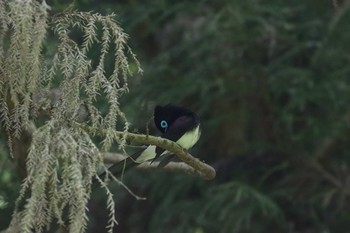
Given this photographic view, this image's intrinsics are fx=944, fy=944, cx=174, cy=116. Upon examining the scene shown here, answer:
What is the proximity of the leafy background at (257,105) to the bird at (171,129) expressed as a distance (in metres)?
1.99

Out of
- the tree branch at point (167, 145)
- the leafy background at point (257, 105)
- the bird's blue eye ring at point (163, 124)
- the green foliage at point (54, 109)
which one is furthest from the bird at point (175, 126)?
the leafy background at point (257, 105)

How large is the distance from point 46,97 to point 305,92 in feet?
10.3

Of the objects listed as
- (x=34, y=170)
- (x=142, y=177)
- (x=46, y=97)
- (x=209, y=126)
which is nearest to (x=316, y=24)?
(x=209, y=126)

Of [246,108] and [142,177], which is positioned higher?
[246,108]

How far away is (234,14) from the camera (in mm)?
5277

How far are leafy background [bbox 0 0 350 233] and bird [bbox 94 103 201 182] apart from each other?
1.99 meters

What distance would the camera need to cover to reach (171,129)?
123 inches

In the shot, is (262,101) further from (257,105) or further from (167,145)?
(167,145)

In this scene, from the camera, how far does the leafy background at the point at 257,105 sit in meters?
5.36

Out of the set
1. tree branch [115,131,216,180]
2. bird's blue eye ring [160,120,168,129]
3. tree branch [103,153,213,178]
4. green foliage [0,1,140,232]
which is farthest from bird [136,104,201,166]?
green foliage [0,1,140,232]

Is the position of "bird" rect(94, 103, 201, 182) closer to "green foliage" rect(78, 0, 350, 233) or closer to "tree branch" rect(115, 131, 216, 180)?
"tree branch" rect(115, 131, 216, 180)

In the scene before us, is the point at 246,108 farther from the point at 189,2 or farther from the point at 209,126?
the point at 189,2

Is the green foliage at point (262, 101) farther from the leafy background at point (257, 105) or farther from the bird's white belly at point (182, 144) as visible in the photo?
the bird's white belly at point (182, 144)

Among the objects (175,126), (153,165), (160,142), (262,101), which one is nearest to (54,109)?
(160,142)
